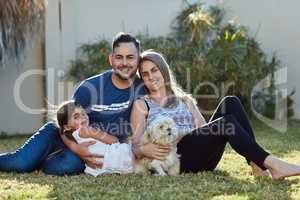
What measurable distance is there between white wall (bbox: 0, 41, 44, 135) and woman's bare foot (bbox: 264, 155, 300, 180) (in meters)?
5.74

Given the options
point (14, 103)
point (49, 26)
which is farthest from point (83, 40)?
point (14, 103)

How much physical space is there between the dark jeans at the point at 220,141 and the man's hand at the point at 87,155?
71cm

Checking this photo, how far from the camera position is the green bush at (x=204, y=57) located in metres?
8.43

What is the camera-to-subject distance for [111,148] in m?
4.29

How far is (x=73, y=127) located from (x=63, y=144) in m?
0.22

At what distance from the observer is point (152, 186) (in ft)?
12.3

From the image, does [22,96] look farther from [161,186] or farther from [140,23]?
[161,186]

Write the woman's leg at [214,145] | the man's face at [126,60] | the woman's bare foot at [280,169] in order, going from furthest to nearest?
1. the man's face at [126,60]
2. the woman's leg at [214,145]
3. the woman's bare foot at [280,169]

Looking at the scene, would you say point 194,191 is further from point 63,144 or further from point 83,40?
point 83,40

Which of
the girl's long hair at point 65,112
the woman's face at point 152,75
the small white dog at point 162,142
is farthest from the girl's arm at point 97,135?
the woman's face at point 152,75

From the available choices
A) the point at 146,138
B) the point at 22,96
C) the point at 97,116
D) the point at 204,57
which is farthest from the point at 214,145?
the point at 22,96

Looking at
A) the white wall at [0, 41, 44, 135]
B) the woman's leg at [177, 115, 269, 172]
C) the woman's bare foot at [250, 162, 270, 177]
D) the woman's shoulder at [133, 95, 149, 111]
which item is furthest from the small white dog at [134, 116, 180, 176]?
the white wall at [0, 41, 44, 135]

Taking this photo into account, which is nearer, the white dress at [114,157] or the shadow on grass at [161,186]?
the shadow on grass at [161,186]

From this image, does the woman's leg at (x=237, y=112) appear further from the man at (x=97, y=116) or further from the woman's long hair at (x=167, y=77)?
the man at (x=97, y=116)
